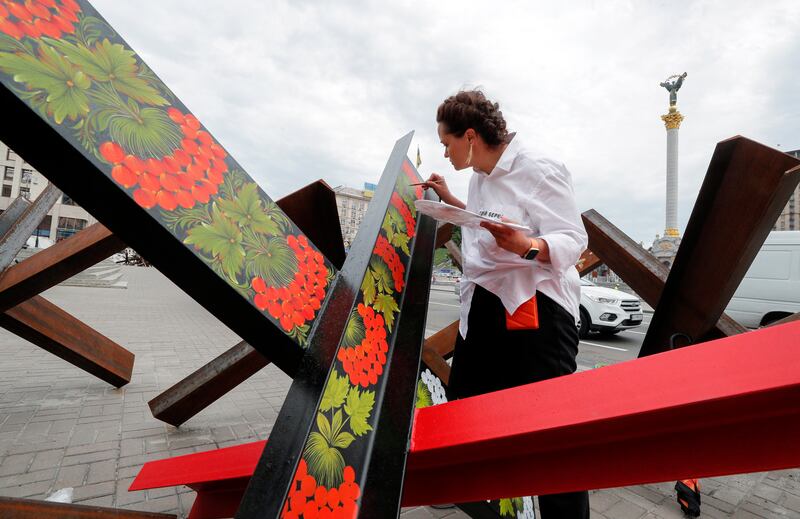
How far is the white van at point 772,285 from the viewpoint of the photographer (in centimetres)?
671

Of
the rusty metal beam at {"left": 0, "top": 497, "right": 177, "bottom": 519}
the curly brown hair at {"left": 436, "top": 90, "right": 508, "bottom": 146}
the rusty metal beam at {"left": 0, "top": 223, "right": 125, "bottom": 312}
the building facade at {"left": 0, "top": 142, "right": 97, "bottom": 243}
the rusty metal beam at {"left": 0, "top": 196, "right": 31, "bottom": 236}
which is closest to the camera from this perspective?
the rusty metal beam at {"left": 0, "top": 497, "right": 177, "bottom": 519}

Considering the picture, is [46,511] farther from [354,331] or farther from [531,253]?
[531,253]

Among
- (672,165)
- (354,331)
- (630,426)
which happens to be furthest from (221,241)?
(672,165)

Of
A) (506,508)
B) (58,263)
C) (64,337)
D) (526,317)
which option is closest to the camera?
(526,317)

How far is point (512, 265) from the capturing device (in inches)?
50.8

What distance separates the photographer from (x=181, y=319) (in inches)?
284

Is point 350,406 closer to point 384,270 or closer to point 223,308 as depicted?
point 223,308

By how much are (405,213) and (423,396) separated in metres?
0.66

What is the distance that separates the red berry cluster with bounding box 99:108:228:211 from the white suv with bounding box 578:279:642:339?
8193 mm

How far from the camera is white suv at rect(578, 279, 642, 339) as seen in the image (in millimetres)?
8008

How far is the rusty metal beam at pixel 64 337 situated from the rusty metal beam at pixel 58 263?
44 centimetres

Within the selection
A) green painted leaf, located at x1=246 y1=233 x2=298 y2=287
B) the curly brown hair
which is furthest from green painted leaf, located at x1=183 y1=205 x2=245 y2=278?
the curly brown hair

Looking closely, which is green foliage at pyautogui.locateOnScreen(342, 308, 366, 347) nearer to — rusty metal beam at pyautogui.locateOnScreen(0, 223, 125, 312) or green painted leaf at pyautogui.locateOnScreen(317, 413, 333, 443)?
green painted leaf at pyautogui.locateOnScreen(317, 413, 333, 443)

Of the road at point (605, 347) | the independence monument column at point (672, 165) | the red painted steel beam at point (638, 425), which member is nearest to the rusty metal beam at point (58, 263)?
the red painted steel beam at point (638, 425)
